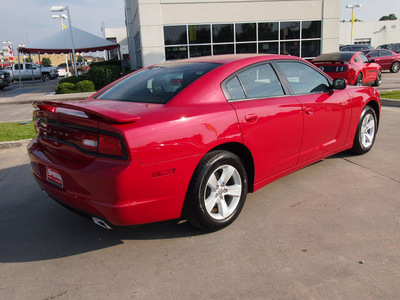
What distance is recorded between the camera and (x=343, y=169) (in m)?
4.81

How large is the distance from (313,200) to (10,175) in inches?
169

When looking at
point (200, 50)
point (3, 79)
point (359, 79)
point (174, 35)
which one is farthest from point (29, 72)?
point (359, 79)

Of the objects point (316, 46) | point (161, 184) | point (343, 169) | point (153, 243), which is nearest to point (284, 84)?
point (343, 169)

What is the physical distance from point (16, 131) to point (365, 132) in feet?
23.7

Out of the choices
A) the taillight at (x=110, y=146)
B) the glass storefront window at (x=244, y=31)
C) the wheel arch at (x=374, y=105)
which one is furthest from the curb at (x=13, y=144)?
the glass storefront window at (x=244, y=31)

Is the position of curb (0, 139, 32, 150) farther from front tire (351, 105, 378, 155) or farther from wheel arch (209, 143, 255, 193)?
front tire (351, 105, 378, 155)

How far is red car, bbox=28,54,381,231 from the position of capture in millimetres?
2645

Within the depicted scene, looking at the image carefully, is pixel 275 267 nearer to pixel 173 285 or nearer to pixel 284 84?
pixel 173 285

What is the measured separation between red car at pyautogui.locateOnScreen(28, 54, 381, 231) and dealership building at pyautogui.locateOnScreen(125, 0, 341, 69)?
13851 millimetres

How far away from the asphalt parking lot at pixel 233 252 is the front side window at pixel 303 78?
3.91ft

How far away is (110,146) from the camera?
2.63 m

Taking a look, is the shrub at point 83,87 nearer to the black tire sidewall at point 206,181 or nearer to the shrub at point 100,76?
the shrub at point 100,76

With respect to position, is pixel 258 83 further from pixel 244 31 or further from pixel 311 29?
pixel 311 29

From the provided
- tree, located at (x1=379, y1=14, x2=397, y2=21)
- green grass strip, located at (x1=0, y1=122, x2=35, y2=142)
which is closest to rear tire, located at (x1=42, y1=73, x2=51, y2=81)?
green grass strip, located at (x1=0, y1=122, x2=35, y2=142)
